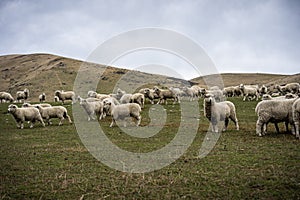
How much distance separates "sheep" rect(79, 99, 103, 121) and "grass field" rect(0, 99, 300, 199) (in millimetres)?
9521

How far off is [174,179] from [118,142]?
6334 mm

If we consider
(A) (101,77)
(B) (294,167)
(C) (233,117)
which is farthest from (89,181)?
(A) (101,77)

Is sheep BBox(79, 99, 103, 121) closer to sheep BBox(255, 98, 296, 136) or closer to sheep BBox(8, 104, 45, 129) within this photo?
sheep BBox(8, 104, 45, 129)

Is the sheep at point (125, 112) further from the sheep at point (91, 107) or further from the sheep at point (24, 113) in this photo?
the sheep at point (24, 113)

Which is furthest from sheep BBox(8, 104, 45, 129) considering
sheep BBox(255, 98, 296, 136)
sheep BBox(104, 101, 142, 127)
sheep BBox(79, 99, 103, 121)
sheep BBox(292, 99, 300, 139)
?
sheep BBox(292, 99, 300, 139)

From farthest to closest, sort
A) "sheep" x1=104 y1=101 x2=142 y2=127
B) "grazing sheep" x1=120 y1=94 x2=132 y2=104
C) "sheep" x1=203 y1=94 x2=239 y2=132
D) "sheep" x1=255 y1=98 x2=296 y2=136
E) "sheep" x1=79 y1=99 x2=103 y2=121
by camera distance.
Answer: "grazing sheep" x1=120 y1=94 x2=132 y2=104, "sheep" x1=79 y1=99 x2=103 y2=121, "sheep" x1=104 y1=101 x2=142 y2=127, "sheep" x1=203 y1=94 x2=239 y2=132, "sheep" x1=255 y1=98 x2=296 y2=136

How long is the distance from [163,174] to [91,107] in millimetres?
15835

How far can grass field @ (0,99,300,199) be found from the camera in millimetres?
7078

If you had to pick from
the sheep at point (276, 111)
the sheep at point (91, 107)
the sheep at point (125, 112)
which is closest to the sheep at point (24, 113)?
the sheep at point (91, 107)

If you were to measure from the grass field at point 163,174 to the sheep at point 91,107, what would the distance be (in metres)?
9.52

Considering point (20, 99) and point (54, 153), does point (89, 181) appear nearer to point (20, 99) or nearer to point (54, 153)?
point (54, 153)

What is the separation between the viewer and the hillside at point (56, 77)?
75438mm

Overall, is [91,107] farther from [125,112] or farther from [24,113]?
[24,113]

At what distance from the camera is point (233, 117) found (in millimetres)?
17453
